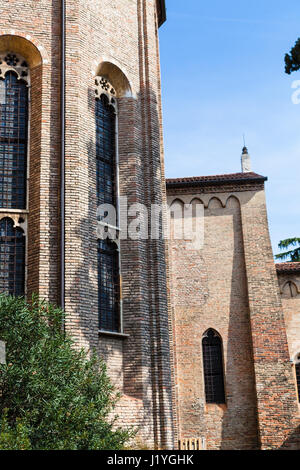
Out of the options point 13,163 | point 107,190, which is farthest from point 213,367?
point 13,163

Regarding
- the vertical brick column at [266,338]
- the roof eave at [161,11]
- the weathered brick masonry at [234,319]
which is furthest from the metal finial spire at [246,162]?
the roof eave at [161,11]

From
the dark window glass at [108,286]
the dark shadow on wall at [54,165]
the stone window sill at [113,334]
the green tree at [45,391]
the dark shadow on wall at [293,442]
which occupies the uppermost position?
the dark shadow on wall at [54,165]

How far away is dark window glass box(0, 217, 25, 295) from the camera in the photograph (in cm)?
1159

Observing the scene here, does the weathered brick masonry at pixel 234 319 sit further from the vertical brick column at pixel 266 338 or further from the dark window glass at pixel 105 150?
the dark window glass at pixel 105 150

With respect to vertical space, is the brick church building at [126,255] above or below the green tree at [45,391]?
above

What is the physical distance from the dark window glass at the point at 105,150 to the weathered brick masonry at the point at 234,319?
15.1 ft

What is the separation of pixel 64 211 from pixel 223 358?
25.8ft

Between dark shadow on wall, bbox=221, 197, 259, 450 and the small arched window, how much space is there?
265mm

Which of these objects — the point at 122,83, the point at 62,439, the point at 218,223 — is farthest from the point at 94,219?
the point at 218,223

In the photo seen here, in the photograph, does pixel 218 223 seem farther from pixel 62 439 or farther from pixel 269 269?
pixel 62 439

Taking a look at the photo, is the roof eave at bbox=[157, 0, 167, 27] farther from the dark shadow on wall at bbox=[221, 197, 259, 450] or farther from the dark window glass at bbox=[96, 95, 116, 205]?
the dark shadow on wall at bbox=[221, 197, 259, 450]

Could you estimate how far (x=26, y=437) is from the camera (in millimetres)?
7523

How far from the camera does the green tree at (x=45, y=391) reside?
321 inches

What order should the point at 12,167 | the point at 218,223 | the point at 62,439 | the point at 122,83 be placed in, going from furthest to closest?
the point at 218,223, the point at 122,83, the point at 12,167, the point at 62,439
